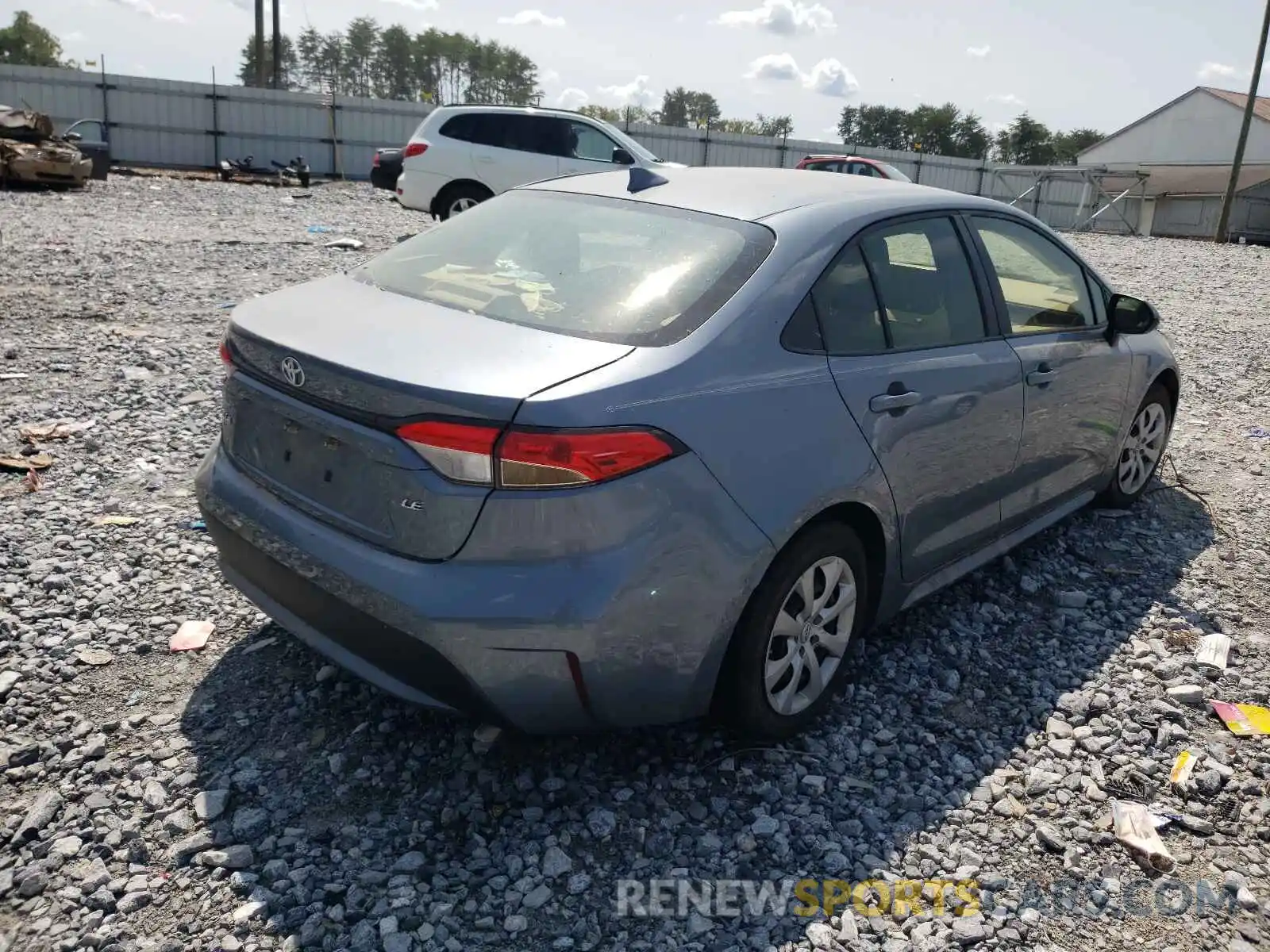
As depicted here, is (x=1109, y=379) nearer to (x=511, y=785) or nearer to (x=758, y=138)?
(x=511, y=785)

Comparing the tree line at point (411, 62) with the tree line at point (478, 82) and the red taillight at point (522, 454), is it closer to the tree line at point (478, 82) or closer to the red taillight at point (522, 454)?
the tree line at point (478, 82)

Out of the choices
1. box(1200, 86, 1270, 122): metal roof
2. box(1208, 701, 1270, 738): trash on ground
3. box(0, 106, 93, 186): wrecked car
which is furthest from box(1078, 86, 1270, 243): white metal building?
box(1208, 701, 1270, 738): trash on ground

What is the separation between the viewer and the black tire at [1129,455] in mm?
4945

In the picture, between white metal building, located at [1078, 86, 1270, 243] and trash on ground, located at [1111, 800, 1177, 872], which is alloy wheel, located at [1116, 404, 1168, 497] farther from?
white metal building, located at [1078, 86, 1270, 243]

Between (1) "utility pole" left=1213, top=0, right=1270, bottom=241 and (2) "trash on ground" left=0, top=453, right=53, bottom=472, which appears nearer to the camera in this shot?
(2) "trash on ground" left=0, top=453, right=53, bottom=472

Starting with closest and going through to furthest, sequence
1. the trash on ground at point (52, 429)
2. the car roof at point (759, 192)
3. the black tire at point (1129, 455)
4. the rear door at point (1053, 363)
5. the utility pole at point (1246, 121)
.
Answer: the car roof at point (759, 192)
the rear door at point (1053, 363)
the black tire at point (1129, 455)
the trash on ground at point (52, 429)
the utility pole at point (1246, 121)

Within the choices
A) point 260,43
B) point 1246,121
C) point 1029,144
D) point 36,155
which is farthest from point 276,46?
point 1029,144

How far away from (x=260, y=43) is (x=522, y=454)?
36282 mm

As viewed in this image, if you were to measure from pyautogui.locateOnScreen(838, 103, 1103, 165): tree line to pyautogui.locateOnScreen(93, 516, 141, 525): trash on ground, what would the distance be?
2905 inches

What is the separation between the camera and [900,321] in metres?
3.27

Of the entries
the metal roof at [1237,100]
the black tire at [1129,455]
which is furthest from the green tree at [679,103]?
the black tire at [1129,455]

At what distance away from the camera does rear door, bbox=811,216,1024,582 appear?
304 cm

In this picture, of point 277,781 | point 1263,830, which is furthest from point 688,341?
point 1263,830

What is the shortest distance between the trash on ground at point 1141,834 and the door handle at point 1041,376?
1590mm
